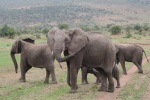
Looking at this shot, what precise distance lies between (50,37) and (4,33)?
151 ft

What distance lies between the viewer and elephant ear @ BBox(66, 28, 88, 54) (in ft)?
37.2

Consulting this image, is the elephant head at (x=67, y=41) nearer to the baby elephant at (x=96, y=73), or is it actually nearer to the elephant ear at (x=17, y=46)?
the baby elephant at (x=96, y=73)

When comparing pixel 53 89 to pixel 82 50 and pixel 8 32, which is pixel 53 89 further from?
pixel 8 32

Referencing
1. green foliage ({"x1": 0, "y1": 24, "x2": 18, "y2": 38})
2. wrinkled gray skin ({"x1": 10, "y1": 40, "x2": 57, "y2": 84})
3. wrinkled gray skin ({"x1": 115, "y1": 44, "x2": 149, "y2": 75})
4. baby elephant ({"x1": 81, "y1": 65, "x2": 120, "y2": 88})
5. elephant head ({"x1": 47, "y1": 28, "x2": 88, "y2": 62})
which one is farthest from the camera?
green foliage ({"x1": 0, "y1": 24, "x2": 18, "y2": 38})

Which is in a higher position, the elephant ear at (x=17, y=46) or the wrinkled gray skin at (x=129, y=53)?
the elephant ear at (x=17, y=46)

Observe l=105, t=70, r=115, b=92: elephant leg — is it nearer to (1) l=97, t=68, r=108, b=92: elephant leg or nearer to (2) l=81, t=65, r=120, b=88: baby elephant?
(1) l=97, t=68, r=108, b=92: elephant leg

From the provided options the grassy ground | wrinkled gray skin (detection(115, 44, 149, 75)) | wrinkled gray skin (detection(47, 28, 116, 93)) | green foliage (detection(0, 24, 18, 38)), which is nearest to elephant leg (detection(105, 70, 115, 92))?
wrinkled gray skin (detection(47, 28, 116, 93))

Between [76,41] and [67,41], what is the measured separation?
1.21 feet

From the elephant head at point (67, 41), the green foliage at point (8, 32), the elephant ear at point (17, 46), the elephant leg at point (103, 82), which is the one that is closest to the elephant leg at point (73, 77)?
the elephant head at point (67, 41)

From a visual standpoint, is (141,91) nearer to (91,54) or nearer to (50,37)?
(91,54)

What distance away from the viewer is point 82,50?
11742 mm

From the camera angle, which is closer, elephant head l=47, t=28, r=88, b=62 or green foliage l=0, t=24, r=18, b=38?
elephant head l=47, t=28, r=88, b=62

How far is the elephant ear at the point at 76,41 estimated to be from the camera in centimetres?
1134

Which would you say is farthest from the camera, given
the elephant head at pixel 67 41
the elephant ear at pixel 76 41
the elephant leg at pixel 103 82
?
the elephant leg at pixel 103 82
